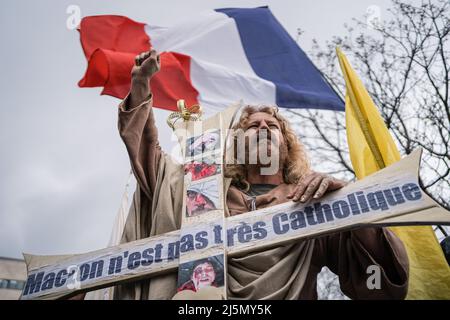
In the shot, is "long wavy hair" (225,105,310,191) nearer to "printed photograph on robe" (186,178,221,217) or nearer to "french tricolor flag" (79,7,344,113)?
"printed photograph on robe" (186,178,221,217)

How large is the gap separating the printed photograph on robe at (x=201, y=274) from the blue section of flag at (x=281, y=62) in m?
3.52

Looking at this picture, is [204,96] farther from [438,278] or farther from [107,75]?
[438,278]

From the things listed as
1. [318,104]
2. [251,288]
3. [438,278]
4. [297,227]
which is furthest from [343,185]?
[318,104]

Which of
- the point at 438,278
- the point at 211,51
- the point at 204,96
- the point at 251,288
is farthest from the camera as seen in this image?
the point at 211,51

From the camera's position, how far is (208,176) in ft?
10.6

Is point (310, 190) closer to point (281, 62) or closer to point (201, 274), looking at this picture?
point (201, 274)

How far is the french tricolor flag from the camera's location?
5.71 metres

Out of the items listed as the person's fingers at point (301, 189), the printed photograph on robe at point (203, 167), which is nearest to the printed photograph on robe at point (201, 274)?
the person's fingers at point (301, 189)

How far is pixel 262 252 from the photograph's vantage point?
2.78 meters

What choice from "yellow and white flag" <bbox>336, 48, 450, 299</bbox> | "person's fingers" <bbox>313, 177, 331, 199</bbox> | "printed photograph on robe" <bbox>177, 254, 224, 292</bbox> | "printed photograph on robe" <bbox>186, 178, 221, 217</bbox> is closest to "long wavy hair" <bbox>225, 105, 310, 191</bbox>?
"printed photograph on robe" <bbox>186, 178, 221, 217</bbox>

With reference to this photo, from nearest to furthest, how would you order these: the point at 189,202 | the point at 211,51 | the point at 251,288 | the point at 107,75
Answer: the point at 251,288 < the point at 189,202 < the point at 107,75 < the point at 211,51

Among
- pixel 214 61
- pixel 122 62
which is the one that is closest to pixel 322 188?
pixel 122 62

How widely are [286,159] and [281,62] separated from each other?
2935 millimetres

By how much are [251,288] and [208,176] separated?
0.89 m
